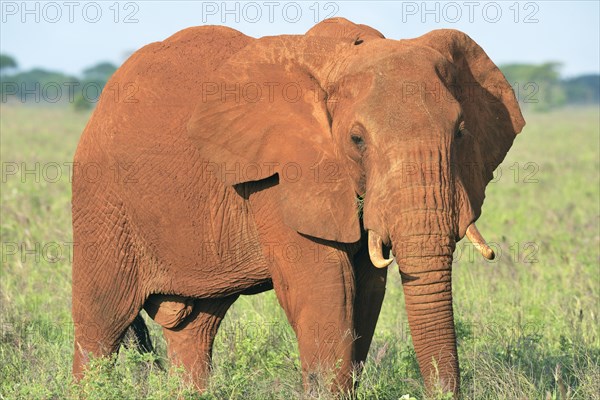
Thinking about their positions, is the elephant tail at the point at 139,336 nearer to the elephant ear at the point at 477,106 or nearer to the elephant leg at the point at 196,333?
the elephant leg at the point at 196,333

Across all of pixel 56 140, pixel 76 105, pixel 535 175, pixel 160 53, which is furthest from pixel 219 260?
pixel 76 105

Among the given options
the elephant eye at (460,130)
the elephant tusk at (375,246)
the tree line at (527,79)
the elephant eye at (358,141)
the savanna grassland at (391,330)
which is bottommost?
the savanna grassland at (391,330)

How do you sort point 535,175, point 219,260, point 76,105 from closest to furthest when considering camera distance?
1. point 219,260
2. point 535,175
3. point 76,105

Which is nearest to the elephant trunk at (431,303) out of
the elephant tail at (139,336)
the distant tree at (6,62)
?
the elephant tail at (139,336)

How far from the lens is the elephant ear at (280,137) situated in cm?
533

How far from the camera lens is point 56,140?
31125 mm

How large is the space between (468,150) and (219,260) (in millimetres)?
Answer: 1474

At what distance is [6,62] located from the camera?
283 ft

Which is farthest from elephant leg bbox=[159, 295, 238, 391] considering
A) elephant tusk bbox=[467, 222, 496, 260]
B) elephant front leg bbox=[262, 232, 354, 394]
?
elephant tusk bbox=[467, 222, 496, 260]

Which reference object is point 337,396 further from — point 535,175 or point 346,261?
point 535,175

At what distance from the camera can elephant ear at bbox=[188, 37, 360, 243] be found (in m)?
5.33

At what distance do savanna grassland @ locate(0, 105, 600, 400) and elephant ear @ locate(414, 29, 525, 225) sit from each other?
107 centimetres

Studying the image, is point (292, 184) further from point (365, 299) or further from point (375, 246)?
point (365, 299)

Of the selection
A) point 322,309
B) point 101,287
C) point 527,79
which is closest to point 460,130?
point 322,309
